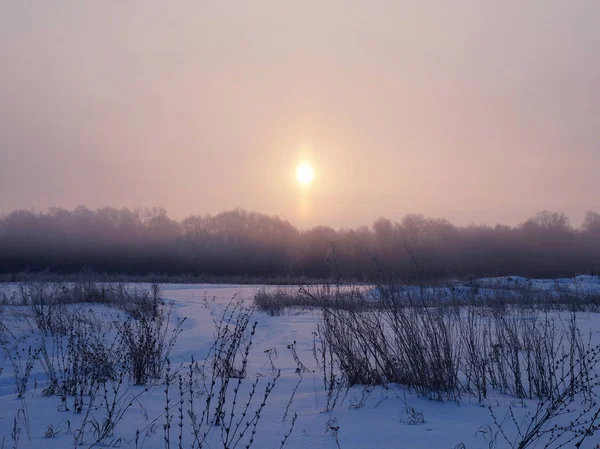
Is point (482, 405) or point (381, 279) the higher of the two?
point (381, 279)

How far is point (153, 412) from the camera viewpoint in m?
4.46

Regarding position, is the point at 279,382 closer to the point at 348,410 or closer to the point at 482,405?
the point at 348,410

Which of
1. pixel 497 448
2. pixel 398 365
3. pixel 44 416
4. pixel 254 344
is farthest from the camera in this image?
pixel 254 344

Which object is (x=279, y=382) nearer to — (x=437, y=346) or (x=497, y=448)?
(x=437, y=346)

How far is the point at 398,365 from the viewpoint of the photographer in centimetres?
545

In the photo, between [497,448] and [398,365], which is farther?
[398,365]

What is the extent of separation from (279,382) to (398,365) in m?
1.56

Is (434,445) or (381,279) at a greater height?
(381,279)

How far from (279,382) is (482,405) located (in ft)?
8.10

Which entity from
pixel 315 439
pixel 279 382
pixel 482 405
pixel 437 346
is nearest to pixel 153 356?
pixel 279 382

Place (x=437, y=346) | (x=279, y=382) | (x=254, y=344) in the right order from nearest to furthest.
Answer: (x=437, y=346) < (x=279, y=382) < (x=254, y=344)

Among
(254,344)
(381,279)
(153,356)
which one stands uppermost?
(381,279)

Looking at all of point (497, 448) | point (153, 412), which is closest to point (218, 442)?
point (153, 412)

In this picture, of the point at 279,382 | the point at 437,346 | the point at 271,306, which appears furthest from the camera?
the point at 271,306
